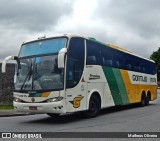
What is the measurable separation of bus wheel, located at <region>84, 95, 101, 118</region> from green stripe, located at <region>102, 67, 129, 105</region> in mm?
1614

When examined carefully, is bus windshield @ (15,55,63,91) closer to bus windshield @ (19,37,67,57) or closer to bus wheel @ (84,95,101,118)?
bus windshield @ (19,37,67,57)

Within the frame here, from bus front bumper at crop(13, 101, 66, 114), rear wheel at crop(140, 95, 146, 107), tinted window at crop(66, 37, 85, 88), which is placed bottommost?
rear wheel at crop(140, 95, 146, 107)

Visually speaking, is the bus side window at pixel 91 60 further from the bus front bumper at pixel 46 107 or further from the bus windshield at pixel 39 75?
the bus front bumper at pixel 46 107

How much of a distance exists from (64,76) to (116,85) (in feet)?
17.1

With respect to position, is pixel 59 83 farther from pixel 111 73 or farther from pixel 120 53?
pixel 120 53

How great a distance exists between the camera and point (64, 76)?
11367mm

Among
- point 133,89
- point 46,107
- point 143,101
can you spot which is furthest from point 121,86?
point 46,107

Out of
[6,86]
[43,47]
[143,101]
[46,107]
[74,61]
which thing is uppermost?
[43,47]

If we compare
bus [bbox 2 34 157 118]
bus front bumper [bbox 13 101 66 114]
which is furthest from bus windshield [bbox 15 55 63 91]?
bus front bumper [bbox 13 101 66 114]

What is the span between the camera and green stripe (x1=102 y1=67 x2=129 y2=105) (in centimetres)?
1512

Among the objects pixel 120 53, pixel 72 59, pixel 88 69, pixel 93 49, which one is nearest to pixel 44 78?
pixel 72 59

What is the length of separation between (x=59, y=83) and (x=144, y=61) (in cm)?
1105

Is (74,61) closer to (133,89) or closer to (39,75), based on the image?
(39,75)

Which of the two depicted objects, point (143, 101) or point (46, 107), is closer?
point (46, 107)
